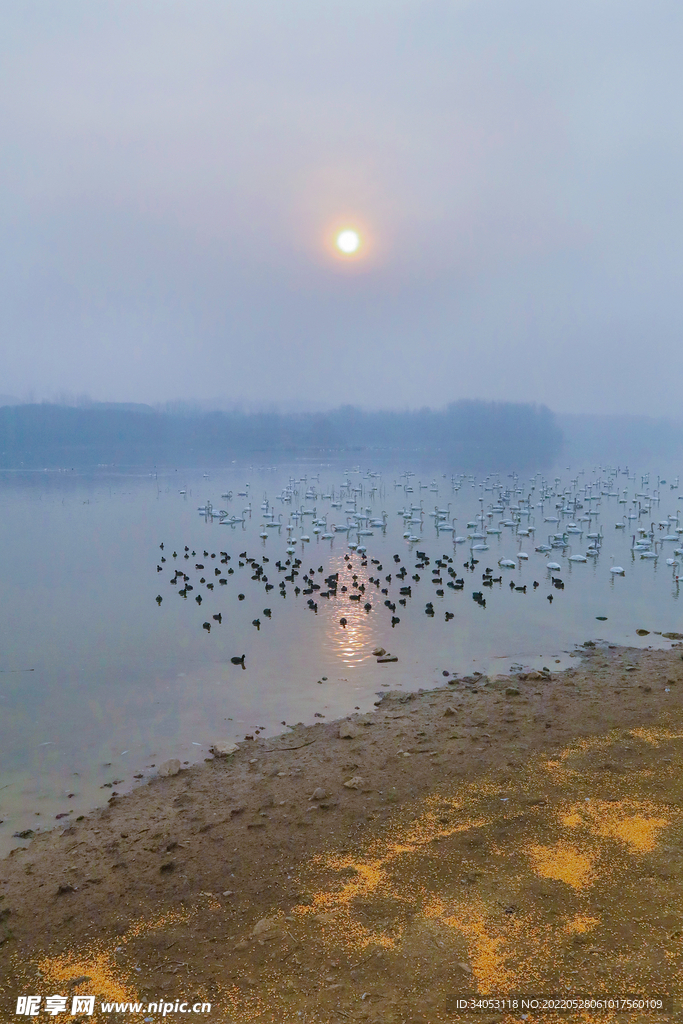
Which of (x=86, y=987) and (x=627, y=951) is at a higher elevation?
(x=627, y=951)

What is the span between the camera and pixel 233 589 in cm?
2512

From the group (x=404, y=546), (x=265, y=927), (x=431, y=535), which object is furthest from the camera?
(x=431, y=535)

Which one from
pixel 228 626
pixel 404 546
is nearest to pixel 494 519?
pixel 404 546

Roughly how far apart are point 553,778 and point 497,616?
1150 cm

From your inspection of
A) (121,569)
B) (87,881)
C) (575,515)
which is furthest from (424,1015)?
(575,515)

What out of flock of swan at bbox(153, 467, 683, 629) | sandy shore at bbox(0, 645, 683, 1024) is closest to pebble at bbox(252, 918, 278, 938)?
sandy shore at bbox(0, 645, 683, 1024)

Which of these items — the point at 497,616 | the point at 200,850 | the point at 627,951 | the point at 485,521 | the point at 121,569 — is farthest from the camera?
the point at 485,521

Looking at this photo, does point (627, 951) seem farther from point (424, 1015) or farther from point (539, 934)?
point (424, 1015)

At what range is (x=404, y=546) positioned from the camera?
110 feet

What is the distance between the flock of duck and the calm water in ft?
0.77

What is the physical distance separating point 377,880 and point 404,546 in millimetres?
26512

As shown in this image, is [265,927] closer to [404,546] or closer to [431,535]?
[404,546]

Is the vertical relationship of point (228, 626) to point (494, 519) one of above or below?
below

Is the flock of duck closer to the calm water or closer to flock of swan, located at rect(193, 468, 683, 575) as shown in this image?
flock of swan, located at rect(193, 468, 683, 575)
